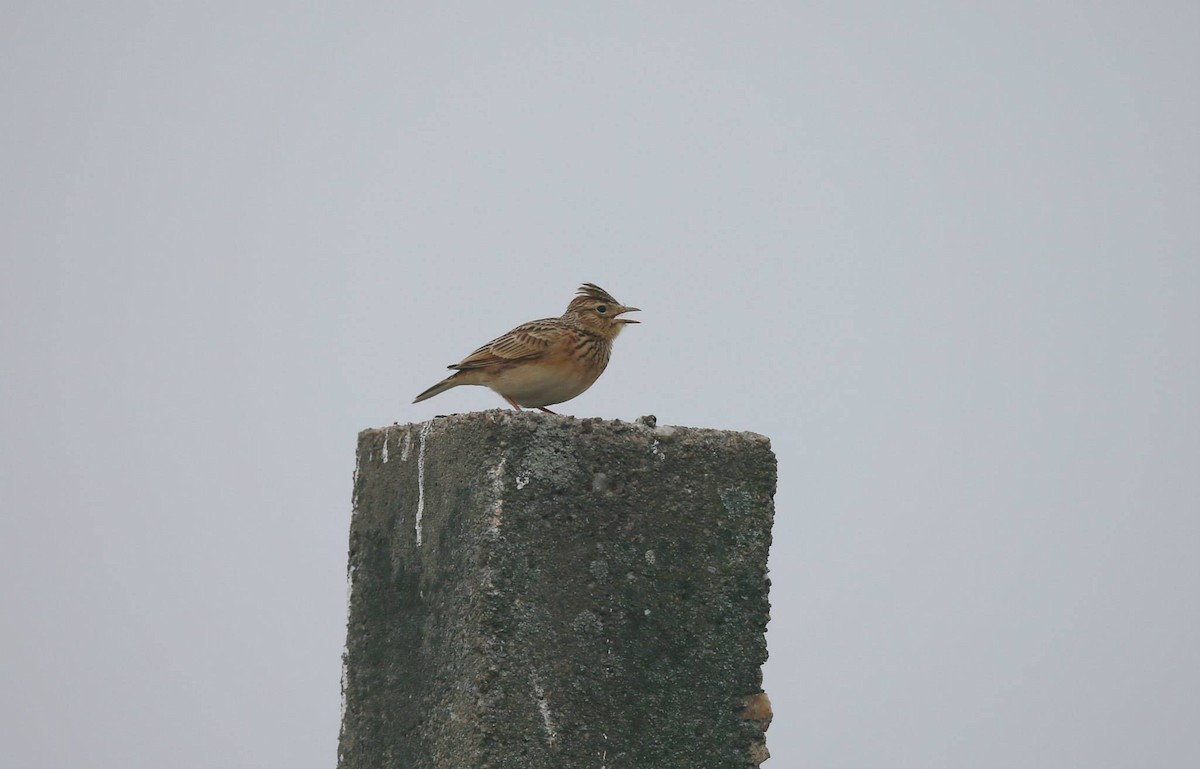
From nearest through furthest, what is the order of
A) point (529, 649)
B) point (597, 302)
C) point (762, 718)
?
1. point (529, 649)
2. point (762, 718)
3. point (597, 302)

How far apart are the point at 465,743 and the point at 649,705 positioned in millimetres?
605

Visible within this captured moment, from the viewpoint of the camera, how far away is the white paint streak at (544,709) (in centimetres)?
427

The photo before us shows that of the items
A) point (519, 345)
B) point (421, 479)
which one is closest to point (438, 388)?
point (519, 345)

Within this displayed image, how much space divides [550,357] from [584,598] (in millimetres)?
1503

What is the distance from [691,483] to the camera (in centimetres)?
457

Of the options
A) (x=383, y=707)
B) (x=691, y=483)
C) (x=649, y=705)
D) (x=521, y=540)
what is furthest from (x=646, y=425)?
(x=383, y=707)

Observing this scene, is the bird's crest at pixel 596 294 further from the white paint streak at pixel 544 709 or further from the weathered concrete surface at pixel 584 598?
the white paint streak at pixel 544 709

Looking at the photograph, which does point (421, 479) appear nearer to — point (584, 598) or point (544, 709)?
point (584, 598)

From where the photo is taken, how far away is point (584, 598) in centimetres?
438

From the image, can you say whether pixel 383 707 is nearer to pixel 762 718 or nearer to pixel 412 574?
pixel 412 574

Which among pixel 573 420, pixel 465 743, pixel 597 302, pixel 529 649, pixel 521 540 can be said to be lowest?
pixel 465 743

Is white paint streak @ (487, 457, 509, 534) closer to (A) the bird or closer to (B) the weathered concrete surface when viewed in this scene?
(B) the weathered concrete surface

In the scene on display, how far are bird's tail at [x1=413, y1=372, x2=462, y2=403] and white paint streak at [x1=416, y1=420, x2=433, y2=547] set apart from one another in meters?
1.16

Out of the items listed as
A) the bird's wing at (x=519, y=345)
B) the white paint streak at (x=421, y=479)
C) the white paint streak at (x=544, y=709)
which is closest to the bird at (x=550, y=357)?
the bird's wing at (x=519, y=345)
